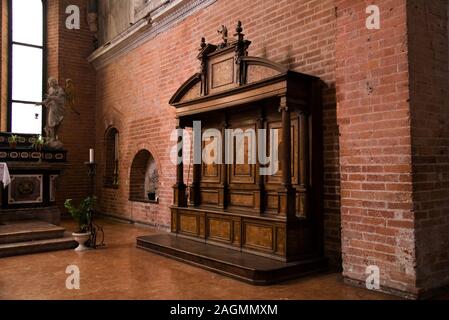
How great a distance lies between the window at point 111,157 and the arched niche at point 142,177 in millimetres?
1322

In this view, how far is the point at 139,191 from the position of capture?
30.3 feet

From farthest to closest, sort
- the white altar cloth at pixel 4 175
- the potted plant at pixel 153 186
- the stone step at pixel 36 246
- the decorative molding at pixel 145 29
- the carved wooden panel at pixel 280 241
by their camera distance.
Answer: the potted plant at pixel 153 186
the decorative molding at pixel 145 29
the white altar cloth at pixel 4 175
the stone step at pixel 36 246
the carved wooden panel at pixel 280 241

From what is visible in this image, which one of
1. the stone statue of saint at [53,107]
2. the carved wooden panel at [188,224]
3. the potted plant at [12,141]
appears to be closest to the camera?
the carved wooden panel at [188,224]

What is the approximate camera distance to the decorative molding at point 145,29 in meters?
7.39

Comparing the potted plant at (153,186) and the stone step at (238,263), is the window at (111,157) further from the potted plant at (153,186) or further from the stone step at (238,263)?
the stone step at (238,263)

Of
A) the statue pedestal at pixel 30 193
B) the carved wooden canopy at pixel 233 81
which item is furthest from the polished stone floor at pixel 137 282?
the statue pedestal at pixel 30 193

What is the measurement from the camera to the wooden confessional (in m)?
4.50

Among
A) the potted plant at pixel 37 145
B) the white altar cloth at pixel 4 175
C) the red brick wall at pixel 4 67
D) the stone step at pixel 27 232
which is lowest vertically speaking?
the stone step at pixel 27 232

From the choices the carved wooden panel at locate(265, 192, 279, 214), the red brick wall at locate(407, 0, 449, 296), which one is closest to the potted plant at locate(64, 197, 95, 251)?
the carved wooden panel at locate(265, 192, 279, 214)

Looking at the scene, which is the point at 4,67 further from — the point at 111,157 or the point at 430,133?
the point at 430,133

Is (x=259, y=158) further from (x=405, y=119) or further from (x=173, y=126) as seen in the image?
(x=173, y=126)

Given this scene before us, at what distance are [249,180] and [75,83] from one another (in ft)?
24.6

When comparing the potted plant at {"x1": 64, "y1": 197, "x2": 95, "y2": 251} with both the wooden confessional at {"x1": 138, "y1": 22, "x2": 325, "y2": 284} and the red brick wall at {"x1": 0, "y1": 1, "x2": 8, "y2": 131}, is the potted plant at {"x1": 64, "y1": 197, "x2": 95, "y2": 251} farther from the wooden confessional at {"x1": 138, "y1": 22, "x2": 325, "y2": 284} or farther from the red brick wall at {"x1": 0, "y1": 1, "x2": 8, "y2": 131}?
the red brick wall at {"x1": 0, "y1": 1, "x2": 8, "y2": 131}
